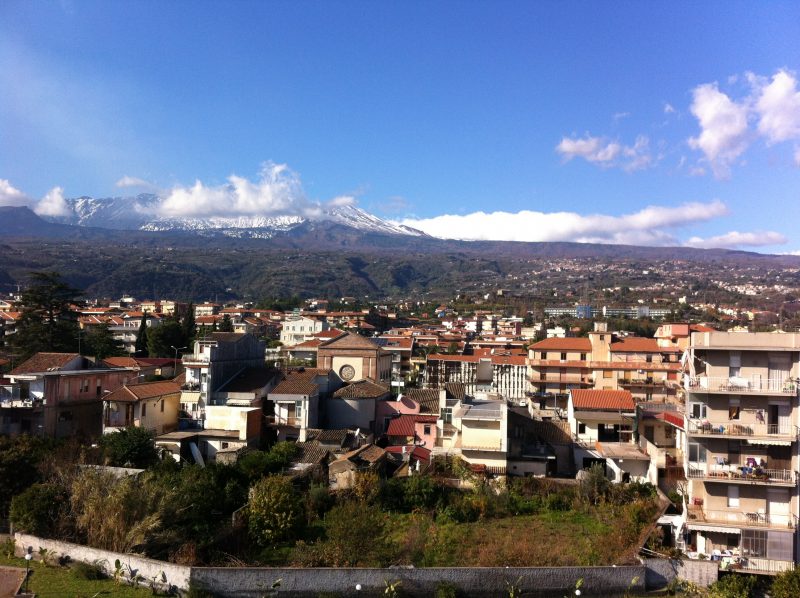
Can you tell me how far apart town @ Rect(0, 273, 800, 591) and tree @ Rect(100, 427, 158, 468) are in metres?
0.07

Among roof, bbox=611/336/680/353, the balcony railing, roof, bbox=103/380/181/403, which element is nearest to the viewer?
the balcony railing

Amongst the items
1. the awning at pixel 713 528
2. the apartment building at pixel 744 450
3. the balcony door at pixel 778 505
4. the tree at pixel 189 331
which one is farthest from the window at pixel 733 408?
the tree at pixel 189 331

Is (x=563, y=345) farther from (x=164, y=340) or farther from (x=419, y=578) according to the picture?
(x=164, y=340)

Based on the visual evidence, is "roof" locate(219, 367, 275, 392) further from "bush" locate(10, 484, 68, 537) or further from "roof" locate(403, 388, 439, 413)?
"bush" locate(10, 484, 68, 537)

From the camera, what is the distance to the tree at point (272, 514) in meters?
17.5

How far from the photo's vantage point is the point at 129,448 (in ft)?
72.9

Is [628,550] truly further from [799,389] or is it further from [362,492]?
[362,492]

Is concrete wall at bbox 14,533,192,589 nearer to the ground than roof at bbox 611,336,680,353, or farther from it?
nearer to the ground

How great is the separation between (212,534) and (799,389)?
14520 mm

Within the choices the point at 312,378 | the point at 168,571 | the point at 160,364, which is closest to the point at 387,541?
the point at 168,571

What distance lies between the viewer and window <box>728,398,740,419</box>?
17094mm

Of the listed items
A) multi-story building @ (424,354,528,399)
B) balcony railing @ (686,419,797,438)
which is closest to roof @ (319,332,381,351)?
multi-story building @ (424,354,528,399)

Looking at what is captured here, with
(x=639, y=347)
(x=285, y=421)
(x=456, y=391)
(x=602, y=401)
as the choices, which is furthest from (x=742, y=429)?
(x=639, y=347)

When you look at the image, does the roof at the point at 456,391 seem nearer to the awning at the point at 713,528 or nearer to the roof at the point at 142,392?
the roof at the point at 142,392
